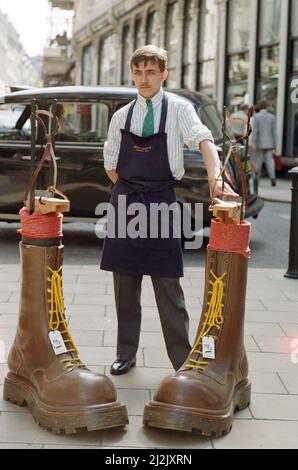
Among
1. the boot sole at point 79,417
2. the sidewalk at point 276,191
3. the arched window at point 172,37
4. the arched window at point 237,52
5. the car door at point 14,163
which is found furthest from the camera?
the arched window at point 172,37

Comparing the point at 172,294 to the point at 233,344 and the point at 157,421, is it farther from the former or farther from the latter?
the point at 157,421

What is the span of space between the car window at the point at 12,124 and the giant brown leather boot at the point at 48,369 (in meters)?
5.17

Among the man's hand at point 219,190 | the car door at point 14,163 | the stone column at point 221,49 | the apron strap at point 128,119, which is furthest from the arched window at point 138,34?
the man's hand at point 219,190

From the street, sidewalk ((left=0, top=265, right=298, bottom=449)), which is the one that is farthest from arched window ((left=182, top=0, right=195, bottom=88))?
sidewalk ((left=0, top=265, right=298, bottom=449))

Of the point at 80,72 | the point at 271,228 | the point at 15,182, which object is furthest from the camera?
the point at 80,72

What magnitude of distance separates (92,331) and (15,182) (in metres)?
3.79

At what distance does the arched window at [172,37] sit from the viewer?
27.9 meters

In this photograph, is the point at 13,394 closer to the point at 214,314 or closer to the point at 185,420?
the point at 185,420

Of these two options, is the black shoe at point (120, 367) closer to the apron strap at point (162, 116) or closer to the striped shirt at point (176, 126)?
the striped shirt at point (176, 126)

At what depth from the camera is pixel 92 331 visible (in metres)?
5.32

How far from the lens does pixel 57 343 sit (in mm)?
3721

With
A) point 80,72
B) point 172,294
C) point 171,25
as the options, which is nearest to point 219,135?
point 172,294

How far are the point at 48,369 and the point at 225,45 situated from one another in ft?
67.4

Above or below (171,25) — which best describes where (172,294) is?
below
